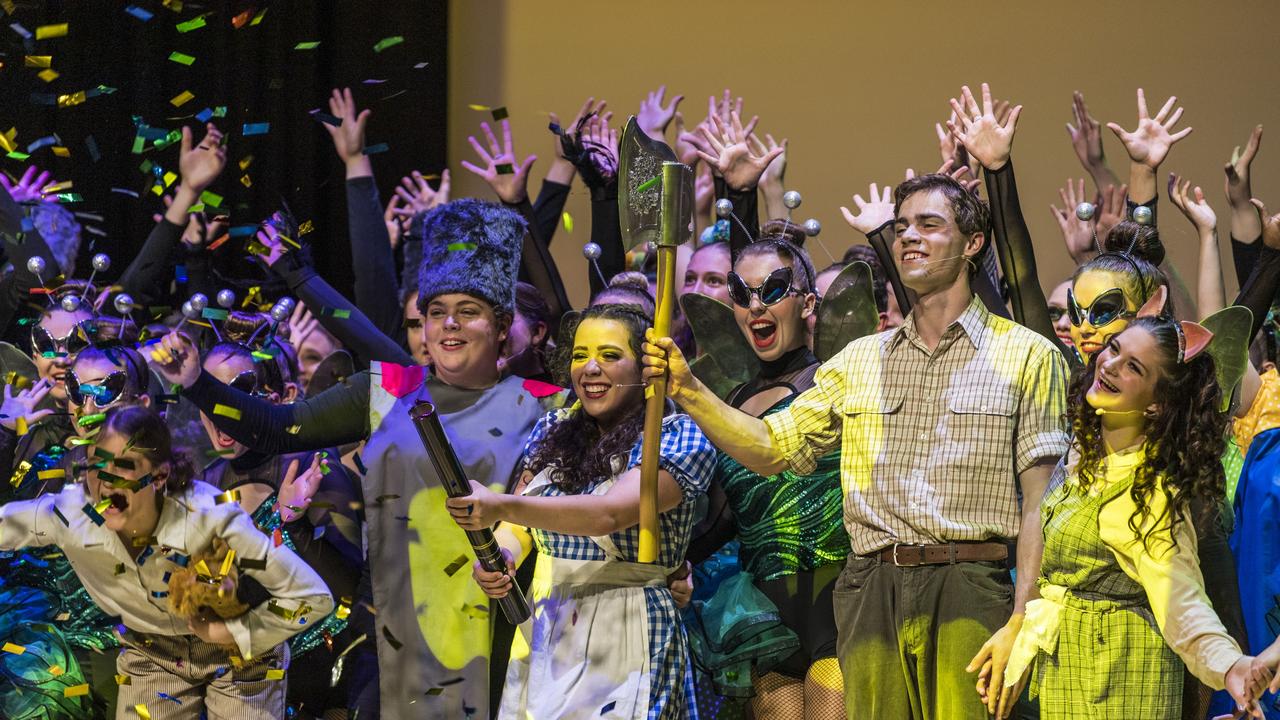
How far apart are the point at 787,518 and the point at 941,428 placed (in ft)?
2.70

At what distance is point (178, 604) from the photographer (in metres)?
3.96

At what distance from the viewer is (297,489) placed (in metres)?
4.50

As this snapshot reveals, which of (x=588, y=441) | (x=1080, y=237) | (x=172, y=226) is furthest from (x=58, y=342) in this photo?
(x=1080, y=237)

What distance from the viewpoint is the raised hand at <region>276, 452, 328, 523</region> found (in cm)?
448

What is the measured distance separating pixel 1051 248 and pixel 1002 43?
2.94 ft

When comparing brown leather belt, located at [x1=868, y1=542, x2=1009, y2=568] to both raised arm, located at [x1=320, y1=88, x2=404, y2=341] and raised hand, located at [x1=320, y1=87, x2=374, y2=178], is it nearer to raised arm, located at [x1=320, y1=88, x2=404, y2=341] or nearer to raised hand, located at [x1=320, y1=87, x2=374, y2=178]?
raised arm, located at [x1=320, y1=88, x2=404, y2=341]

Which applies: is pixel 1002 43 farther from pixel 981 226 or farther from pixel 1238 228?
pixel 981 226

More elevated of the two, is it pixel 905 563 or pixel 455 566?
pixel 905 563

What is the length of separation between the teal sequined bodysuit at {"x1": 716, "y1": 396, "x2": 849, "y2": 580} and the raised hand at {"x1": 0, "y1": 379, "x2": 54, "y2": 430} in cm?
214

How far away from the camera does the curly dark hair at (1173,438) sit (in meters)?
2.84

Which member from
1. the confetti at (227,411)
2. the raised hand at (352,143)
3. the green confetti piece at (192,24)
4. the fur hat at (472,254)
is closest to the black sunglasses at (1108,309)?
the fur hat at (472,254)

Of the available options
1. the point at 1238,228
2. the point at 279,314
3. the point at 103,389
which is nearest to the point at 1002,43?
the point at 1238,228

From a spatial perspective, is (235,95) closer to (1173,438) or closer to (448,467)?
(448,467)

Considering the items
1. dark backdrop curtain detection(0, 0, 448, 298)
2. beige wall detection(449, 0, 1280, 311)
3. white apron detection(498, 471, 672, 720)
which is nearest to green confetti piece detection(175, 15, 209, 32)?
dark backdrop curtain detection(0, 0, 448, 298)
